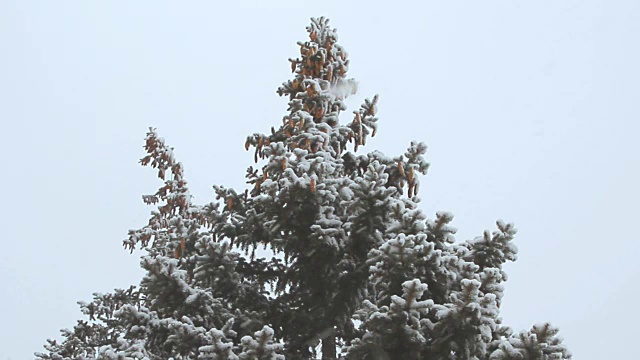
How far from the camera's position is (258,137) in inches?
362

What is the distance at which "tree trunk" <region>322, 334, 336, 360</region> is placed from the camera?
27.1 feet

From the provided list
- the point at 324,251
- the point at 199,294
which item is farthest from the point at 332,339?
the point at 199,294

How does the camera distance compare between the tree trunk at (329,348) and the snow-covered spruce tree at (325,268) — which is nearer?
the snow-covered spruce tree at (325,268)

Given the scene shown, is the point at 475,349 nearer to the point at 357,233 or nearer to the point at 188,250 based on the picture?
the point at 357,233

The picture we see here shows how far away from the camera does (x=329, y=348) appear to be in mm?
8320

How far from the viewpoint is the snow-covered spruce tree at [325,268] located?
620cm

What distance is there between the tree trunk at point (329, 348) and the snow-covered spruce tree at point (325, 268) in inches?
0.6

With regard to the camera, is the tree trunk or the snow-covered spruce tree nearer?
the snow-covered spruce tree

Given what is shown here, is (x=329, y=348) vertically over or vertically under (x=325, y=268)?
under

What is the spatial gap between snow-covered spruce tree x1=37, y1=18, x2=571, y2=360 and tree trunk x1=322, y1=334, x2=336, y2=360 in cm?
2

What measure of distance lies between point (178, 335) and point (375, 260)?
225cm

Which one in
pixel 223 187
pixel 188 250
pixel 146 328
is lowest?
pixel 146 328

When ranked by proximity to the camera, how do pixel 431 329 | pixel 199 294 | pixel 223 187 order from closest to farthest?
pixel 431 329
pixel 199 294
pixel 223 187

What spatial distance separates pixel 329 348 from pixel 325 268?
115cm
